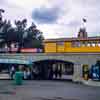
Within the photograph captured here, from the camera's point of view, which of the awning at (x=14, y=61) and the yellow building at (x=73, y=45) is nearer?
the yellow building at (x=73, y=45)

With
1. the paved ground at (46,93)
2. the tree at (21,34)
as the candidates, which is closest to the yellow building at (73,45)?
the paved ground at (46,93)

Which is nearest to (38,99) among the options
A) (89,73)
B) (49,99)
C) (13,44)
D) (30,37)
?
(49,99)

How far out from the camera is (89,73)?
44.9 meters

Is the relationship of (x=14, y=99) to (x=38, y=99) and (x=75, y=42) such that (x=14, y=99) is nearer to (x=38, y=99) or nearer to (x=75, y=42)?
(x=38, y=99)

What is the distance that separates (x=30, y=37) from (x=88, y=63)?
7026cm

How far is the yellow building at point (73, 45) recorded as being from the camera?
1896 inches

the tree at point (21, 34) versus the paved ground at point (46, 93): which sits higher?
the tree at point (21, 34)

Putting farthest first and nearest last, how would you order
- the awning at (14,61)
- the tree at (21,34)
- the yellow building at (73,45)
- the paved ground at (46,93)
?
the tree at (21,34)
the awning at (14,61)
the yellow building at (73,45)
the paved ground at (46,93)

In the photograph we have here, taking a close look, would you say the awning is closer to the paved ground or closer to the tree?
the paved ground

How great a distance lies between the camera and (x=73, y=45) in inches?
1941

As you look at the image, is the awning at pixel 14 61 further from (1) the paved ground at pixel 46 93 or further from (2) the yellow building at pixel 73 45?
(1) the paved ground at pixel 46 93

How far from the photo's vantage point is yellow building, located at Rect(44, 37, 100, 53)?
48.2m

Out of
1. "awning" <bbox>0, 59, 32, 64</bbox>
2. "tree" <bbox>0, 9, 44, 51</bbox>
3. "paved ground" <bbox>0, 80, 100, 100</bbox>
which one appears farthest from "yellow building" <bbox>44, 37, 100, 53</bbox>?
"tree" <bbox>0, 9, 44, 51</bbox>

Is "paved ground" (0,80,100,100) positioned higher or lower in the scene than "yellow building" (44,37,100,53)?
lower
